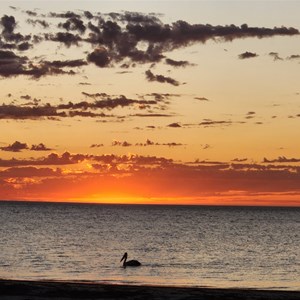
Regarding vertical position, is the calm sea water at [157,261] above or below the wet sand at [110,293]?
below

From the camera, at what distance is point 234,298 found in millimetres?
43969

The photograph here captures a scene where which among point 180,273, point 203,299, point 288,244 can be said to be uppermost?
point 203,299

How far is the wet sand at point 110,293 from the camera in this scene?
42688 millimetres

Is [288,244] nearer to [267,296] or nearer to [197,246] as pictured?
[197,246]

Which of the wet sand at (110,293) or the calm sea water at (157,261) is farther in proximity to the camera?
the calm sea water at (157,261)

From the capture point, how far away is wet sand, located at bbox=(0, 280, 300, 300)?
42.7 meters

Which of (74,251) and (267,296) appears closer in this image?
(267,296)

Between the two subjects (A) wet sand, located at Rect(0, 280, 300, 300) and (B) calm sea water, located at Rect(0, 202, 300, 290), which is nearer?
(A) wet sand, located at Rect(0, 280, 300, 300)

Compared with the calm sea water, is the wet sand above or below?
above

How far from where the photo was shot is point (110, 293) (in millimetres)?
44531

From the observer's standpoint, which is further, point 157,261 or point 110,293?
point 157,261

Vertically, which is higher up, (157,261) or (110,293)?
(110,293)

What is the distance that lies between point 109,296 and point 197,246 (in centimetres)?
6365

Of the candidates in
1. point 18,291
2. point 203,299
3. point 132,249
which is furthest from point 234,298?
point 132,249
